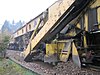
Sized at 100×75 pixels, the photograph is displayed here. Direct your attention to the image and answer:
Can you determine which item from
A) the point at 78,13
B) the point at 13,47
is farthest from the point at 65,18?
the point at 13,47

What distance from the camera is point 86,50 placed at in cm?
825

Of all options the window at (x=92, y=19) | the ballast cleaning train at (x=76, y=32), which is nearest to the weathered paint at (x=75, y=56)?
the ballast cleaning train at (x=76, y=32)

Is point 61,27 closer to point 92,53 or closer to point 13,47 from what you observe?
point 92,53

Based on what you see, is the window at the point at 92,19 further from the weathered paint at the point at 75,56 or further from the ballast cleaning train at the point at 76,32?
the weathered paint at the point at 75,56

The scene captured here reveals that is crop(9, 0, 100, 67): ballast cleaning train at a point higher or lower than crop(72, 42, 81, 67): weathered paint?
higher

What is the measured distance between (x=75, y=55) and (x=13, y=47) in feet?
70.0

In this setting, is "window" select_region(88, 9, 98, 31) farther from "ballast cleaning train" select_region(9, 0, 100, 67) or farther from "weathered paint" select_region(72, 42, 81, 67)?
"weathered paint" select_region(72, 42, 81, 67)

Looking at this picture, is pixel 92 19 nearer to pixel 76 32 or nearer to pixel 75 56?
pixel 76 32

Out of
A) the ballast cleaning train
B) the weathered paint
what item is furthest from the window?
the weathered paint

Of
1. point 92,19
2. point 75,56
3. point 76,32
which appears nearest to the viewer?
point 92,19

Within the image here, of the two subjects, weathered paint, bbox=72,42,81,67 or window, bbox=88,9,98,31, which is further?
weathered paint, bbox=72,42,81,67

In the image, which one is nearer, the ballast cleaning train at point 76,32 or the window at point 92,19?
the window at point 92,19

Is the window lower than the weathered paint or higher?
higher

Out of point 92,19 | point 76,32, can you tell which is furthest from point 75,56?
point 92,19
